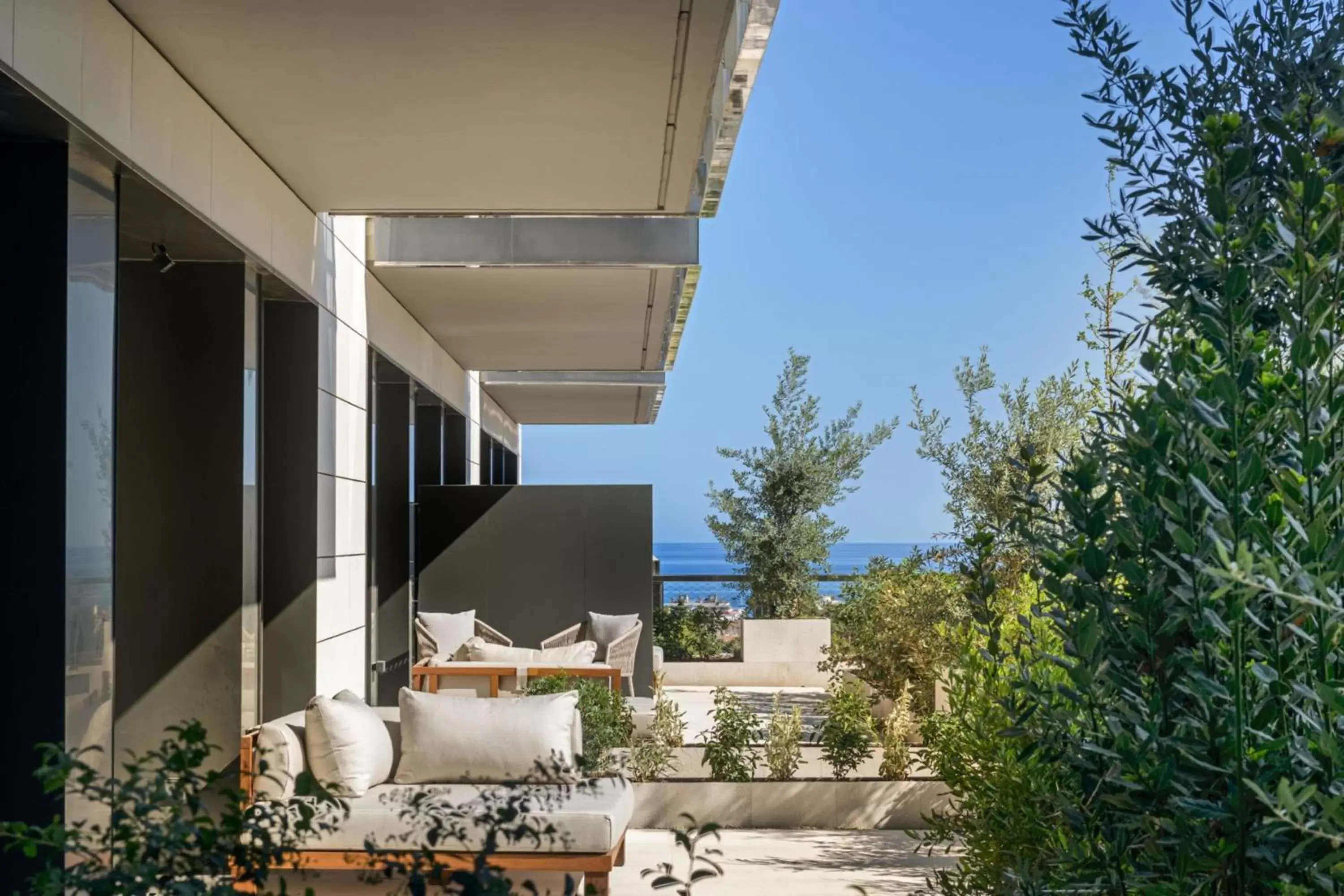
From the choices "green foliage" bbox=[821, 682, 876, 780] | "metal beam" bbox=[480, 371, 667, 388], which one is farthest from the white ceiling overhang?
"metal beam" bbox=[480, 371, 667, 388]

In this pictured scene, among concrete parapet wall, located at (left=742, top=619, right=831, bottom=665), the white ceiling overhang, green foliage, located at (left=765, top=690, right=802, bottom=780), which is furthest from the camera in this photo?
concrete parapet wall, located at (left=742, top=619, right=831, bottom=665)

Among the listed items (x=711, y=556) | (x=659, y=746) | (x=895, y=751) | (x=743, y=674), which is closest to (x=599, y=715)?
(x=659, y=746)

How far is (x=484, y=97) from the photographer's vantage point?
192 inches

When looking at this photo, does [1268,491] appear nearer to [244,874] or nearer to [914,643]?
[244,874]

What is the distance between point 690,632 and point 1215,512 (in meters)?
14.6

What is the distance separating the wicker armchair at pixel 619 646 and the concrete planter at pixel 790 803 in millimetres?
3150

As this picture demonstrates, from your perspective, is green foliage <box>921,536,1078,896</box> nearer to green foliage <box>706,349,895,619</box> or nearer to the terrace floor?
the terrace floor

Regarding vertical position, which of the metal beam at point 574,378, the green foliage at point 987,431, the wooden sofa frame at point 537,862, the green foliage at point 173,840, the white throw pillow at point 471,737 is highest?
the metal beam at point 574,378

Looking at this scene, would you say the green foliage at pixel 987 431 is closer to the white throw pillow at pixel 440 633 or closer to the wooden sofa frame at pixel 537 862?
the white throw pillow at pixel 440 633

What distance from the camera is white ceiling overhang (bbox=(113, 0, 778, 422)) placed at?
13.5 ft

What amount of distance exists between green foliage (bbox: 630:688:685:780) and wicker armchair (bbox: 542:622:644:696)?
2.39m

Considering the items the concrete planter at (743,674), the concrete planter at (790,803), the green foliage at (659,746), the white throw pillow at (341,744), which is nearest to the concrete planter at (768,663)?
the concrete planter at (743,674)

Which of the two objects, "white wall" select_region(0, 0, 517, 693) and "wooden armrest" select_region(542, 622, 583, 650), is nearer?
"white wall" select_region(0, 0, 517, 693)

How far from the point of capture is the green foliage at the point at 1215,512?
157 centimetres
